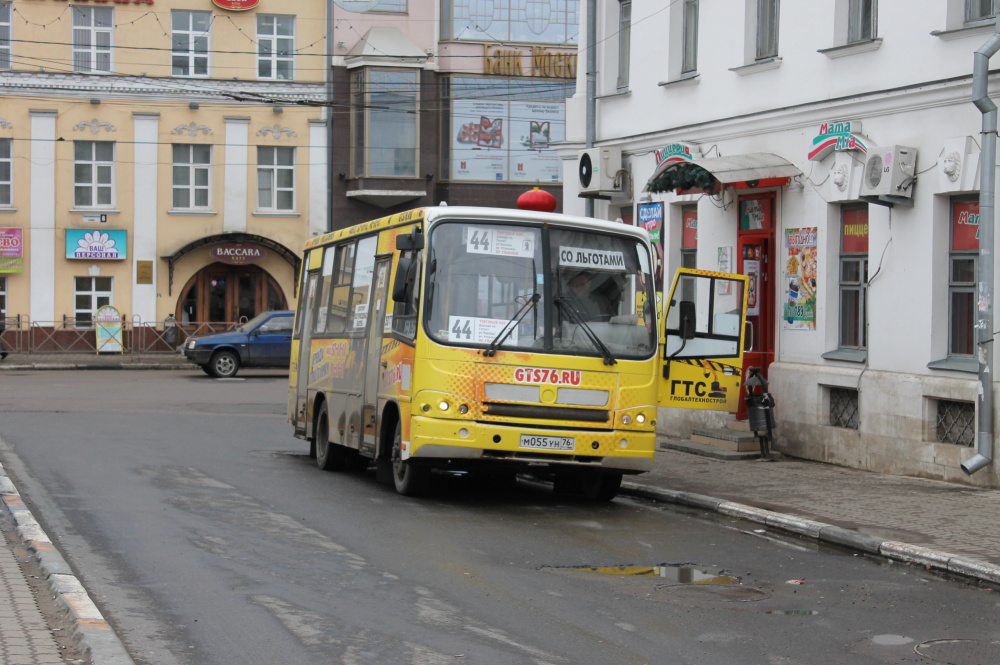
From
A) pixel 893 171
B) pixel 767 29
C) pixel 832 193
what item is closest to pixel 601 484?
pixel 893 171

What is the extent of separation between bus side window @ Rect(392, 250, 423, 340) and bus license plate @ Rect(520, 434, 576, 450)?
54.3 inches

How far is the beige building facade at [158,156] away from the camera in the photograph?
39.3 meters

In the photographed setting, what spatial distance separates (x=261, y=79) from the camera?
133 ft

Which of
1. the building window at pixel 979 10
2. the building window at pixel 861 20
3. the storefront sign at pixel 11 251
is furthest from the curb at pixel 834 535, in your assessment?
the storefront sign at pixel 11 251

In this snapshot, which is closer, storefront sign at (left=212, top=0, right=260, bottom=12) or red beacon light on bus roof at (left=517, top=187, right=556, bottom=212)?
red beacon light on bus roof at (left=517, top=187, right=556, bottom=212)

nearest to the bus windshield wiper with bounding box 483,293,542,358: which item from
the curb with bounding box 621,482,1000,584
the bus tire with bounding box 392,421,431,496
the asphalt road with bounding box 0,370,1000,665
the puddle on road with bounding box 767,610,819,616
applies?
the bus tire with bounding box 392,421,431,496

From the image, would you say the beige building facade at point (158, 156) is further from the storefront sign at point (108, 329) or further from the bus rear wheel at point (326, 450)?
the bus rear wheel at point (326, 450)

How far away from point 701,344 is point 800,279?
3280 millimetres

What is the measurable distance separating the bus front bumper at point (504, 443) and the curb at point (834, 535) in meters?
1.16

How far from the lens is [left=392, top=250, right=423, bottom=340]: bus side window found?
11.4 metres

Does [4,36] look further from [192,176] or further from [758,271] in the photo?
[758,271]

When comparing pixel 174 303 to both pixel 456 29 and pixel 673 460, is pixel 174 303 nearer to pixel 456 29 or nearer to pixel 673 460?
pixel 456 29

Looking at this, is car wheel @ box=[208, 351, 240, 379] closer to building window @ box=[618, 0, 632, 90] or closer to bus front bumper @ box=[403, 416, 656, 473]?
building window @ box=[618, 0, 632, 90]

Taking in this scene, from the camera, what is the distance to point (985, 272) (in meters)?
12.7
